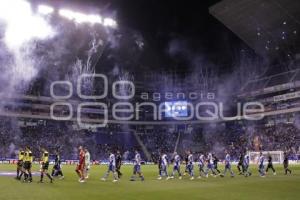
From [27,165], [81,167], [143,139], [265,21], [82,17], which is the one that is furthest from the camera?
[143,139]

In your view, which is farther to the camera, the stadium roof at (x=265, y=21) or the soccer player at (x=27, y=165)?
the stadium roof at (x=265, y=21)

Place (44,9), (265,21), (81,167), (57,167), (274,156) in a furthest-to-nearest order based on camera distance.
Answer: (274,156)
(265,21)
(44,9)
(57,167)
(81,167)

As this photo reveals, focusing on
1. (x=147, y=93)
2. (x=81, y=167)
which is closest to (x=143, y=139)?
(x=147, y=93)

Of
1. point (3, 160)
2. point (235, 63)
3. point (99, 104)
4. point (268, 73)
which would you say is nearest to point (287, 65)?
point (268, 73)

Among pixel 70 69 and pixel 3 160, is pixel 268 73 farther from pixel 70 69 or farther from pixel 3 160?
pixel 3 160

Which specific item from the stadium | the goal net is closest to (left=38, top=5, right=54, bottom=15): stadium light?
the stadium

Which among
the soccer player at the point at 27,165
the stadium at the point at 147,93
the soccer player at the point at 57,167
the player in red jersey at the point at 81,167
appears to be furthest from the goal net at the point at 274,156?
the soccer player at the point at 27,165

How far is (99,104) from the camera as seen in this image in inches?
3730

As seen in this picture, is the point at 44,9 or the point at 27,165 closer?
the point at 27,165

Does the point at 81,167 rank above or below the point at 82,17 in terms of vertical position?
below

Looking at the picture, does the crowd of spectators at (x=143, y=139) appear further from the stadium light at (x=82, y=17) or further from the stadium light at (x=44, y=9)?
the stadium light at (x=44, y=9)

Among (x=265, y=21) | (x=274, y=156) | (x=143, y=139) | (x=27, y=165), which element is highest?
(x=265, y=21)

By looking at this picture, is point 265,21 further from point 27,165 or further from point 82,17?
point 27,165

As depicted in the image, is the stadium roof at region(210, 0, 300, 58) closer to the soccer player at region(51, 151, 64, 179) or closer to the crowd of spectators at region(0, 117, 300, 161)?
the crowd of spectators at region(0, 117, 300, 161)
